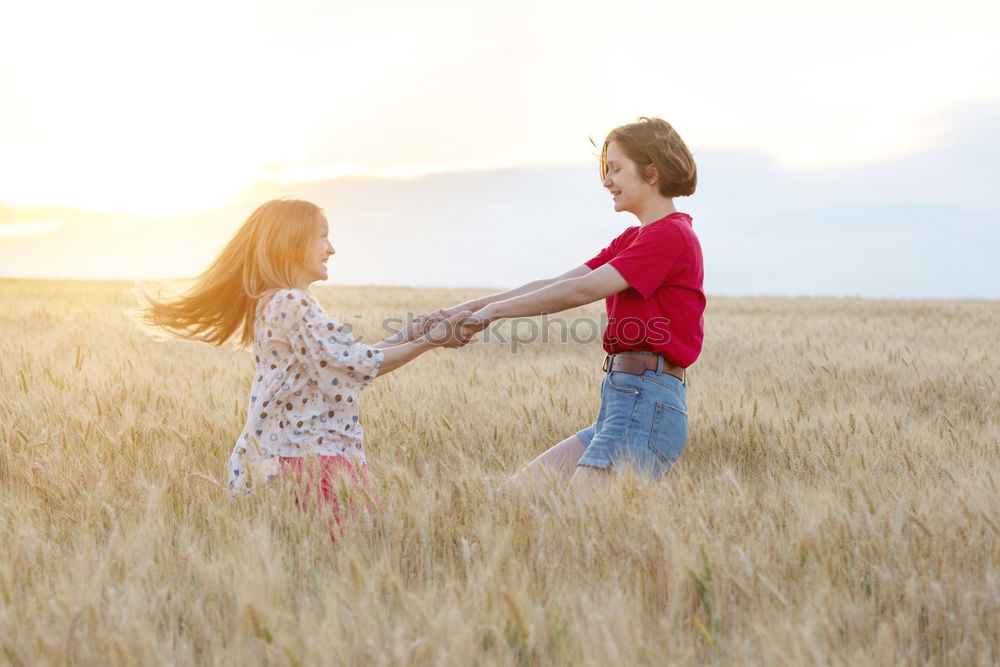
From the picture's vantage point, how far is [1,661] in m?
1.97

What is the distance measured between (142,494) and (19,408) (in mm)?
1803

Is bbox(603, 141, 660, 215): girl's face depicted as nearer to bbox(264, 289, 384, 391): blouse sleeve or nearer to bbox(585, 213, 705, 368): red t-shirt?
bbox(585, 213, 705, 368): red t-shirt

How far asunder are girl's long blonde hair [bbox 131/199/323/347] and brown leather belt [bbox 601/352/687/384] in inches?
49.0

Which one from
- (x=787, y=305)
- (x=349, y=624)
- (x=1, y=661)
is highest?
(x=787, y=305)

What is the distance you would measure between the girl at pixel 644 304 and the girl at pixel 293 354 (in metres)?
0.60

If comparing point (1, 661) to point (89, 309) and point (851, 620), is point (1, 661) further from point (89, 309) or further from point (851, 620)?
point (89, 309)

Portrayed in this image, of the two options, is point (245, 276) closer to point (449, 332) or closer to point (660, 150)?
point (449, 332)

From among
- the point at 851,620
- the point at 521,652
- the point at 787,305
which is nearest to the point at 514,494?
the point at 521,652

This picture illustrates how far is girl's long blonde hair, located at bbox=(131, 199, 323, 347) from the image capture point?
3059 millimetres

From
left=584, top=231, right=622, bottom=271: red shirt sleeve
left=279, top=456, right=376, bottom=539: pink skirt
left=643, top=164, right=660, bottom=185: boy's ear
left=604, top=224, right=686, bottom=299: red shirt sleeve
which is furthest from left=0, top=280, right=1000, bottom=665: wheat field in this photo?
left=643, top=164, right=660, bottom=185: boy's ear

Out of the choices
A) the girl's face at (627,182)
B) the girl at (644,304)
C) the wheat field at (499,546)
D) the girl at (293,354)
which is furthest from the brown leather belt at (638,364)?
the girl at (293,354)

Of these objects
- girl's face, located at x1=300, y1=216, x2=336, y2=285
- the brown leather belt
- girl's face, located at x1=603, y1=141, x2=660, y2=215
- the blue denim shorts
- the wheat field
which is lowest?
the wheat field

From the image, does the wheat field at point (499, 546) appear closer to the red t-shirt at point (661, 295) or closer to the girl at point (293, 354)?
the girl at point (293, 354)

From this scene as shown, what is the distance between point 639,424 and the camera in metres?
3.09
